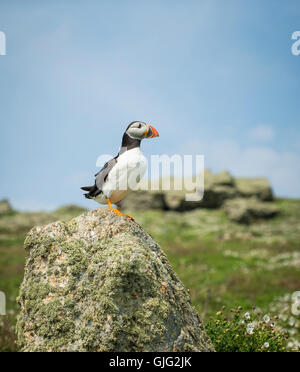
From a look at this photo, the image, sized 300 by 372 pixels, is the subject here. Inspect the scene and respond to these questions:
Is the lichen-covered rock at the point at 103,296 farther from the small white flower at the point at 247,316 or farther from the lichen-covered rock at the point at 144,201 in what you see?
the lichen-covered rock at the point at 144,201

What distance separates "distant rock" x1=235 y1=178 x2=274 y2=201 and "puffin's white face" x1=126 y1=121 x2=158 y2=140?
39.1m

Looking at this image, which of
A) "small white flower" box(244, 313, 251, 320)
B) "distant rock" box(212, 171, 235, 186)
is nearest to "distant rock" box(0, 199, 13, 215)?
"distant rock" box(212, 171, 235, 186)

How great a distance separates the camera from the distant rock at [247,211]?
114 ft

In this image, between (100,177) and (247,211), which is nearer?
(100,177)

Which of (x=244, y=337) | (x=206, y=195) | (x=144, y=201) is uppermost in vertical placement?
(x=206, y=195)

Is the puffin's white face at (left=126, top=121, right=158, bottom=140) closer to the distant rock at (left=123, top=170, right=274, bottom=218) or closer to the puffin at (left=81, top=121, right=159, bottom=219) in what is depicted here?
the puffin at (left=81, top=121, right=159, bottom=219)

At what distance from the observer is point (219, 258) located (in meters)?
19.8

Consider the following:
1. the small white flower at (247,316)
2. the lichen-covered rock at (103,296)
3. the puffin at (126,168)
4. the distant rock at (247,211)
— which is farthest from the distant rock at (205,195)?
the lichen-covered rock at (103,296)

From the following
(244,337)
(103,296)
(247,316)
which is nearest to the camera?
(103,296)

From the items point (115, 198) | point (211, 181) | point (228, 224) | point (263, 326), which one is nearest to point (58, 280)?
point (115, 198)

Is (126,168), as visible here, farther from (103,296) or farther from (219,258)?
(219,258)

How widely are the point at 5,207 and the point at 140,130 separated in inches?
1608

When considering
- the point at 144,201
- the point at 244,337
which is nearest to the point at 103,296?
the point at 244,337
